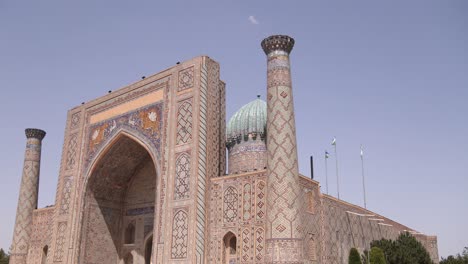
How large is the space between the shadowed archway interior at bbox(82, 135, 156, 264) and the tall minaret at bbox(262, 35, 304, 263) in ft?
18.8

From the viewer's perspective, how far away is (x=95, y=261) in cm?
1471

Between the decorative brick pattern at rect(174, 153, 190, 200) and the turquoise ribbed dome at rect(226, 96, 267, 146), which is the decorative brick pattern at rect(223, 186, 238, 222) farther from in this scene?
the turquoise ribbed dome at rect(226, 96, 267, 146)

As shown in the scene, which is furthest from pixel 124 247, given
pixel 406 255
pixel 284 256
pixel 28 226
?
pixel 406 255

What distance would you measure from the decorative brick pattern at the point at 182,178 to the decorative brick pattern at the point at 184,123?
438 millimetres

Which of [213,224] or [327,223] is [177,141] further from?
[327,223]

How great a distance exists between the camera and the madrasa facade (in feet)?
33.2

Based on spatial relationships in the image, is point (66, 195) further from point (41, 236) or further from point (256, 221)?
point (256, 221)

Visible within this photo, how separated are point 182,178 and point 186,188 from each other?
1.08 feet

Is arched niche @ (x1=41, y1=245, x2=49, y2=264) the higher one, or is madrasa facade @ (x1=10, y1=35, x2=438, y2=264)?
madrasa facade @ (x1=10, y1=35, x2=438, y2=264)

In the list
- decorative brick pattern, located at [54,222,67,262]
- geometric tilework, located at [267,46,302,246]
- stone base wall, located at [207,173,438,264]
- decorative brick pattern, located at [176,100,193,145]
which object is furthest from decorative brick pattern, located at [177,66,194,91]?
decorative brick pattern, located at [54,222,67,262]

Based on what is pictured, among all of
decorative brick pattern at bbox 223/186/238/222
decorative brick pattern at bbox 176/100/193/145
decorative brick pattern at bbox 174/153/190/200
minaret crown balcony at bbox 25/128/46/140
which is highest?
minaret crown balcony at bbox 25/128/46/140

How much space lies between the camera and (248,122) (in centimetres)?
1416

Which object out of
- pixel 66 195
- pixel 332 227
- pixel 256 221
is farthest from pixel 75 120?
pixel 332 227

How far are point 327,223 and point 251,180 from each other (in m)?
2.74
